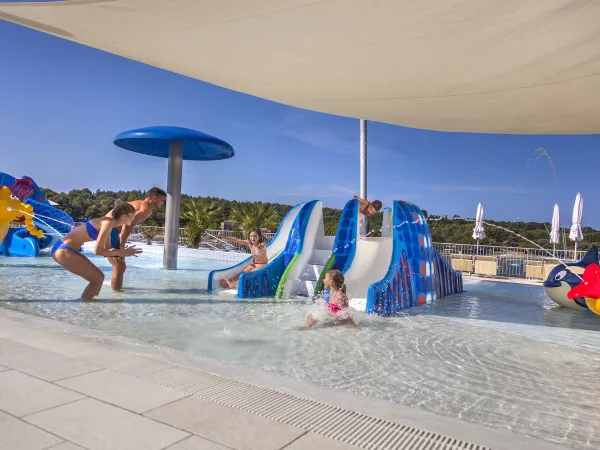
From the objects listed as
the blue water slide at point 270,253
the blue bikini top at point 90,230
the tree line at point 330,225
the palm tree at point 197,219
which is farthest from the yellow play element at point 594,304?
the palm tree at point 197,219

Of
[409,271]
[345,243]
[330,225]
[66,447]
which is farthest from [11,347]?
[330,225]

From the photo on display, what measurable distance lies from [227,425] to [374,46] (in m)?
3.93

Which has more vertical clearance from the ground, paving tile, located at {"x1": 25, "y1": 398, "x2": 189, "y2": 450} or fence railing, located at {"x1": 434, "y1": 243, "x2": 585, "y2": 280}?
fence railing, located at {"x1": 434, "y1": 243, "x2": 585, "y2": 280}

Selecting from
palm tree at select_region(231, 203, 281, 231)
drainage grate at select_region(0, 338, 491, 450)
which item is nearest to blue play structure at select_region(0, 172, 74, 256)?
palm tree at select_region(231, 203, 281, 231)

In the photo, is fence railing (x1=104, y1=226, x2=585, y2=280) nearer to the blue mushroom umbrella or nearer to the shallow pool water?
the blue mushroom umbrella

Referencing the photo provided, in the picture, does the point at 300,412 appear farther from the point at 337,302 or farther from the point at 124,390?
the point at 337,302

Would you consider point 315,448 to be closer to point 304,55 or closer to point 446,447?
point 446,447

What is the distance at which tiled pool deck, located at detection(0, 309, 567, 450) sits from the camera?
2.14 metres

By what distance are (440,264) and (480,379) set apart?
17.5 ft

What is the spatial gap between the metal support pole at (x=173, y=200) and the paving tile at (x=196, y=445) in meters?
9.45

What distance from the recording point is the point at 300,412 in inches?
99.0

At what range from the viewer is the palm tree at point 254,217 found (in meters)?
20.9

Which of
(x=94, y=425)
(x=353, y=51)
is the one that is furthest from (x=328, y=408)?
(x=353, y=51)

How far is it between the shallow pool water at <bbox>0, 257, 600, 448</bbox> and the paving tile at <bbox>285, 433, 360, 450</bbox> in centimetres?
110
